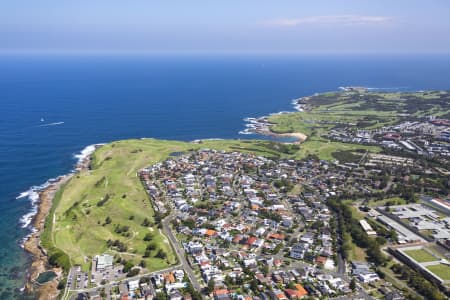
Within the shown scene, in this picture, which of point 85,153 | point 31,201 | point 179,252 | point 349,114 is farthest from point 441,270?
point 349,114

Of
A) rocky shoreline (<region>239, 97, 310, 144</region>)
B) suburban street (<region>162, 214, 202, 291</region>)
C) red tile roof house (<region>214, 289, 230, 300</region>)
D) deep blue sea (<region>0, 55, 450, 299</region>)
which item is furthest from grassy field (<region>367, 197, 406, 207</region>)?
deep blue sea (<region>0, 55, 450, 299</region>)

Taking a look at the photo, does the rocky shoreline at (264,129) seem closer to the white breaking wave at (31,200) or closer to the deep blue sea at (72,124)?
the deep blue sea at (72,124)

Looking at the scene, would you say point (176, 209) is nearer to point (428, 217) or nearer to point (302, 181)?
point (302, 181)

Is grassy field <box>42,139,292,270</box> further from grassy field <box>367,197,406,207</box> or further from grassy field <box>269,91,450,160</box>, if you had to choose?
grassy field <box>269,91,450,160</box>

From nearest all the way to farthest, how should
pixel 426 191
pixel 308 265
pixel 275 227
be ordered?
1. pixel 308 265
2. pixel 275 227
3. pixel 426 191

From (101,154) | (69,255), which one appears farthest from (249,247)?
(101,154)

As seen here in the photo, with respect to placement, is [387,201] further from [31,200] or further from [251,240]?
[31,200]

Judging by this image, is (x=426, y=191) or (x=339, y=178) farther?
(x=339, y=178)

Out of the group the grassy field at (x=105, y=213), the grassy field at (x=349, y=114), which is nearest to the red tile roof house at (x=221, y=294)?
the grassy field at (x=105, y=213)
